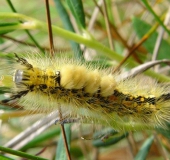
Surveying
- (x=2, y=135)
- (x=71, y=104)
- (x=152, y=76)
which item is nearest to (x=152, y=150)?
(x=152, y=76)

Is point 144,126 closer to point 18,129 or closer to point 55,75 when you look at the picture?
point 55,75

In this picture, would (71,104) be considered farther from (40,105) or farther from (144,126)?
(144,126)

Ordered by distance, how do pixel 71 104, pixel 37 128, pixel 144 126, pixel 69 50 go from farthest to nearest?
pixel 69 50 < pixel 37 128 < pixel 144 126 < pixel 71 104

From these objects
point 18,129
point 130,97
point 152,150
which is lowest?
point 152,150

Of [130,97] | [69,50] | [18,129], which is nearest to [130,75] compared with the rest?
[130,97]

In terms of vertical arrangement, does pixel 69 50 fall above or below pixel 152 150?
above

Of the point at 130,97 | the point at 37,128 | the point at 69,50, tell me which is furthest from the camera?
the point at 69,50

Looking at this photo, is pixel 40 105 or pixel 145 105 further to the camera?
pixel 145 105
